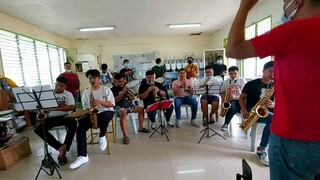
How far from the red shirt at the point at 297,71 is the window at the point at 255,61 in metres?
4.52

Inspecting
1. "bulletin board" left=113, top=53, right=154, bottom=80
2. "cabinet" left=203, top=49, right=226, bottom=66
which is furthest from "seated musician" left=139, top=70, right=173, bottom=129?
"bulletin board" left=113, top=53, right=154, bottom=80

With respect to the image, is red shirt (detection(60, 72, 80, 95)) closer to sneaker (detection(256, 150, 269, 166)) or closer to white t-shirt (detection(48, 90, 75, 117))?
white t-shirt (detection(48, 90, 75, 117))

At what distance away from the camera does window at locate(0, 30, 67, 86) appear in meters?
4.75

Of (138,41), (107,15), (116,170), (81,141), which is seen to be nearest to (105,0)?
(107,15)

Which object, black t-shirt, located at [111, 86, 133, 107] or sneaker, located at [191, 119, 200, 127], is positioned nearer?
black t-shirt, located at [111, 86, 133, 107]

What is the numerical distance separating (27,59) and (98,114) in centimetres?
393

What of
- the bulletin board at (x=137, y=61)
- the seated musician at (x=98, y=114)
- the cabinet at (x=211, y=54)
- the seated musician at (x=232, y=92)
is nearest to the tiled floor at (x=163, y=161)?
the seated musician at (x=98, y=114)

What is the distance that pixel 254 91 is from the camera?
297cm

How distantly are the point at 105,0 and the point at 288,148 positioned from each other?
4265 mm

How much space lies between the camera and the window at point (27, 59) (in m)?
4.75

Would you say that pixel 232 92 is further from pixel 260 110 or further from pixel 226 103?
pixel 260 110

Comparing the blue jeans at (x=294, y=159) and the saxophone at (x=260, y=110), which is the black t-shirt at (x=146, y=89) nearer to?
the saxophone at (x=260, y=110)

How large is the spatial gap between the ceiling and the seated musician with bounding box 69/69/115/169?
6.89 ft

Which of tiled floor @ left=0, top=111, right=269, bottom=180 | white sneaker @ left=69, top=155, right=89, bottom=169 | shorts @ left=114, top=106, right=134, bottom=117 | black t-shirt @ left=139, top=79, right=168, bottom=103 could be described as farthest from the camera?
black t-shirt @ left=139, top=79, right=168, bottom=103
